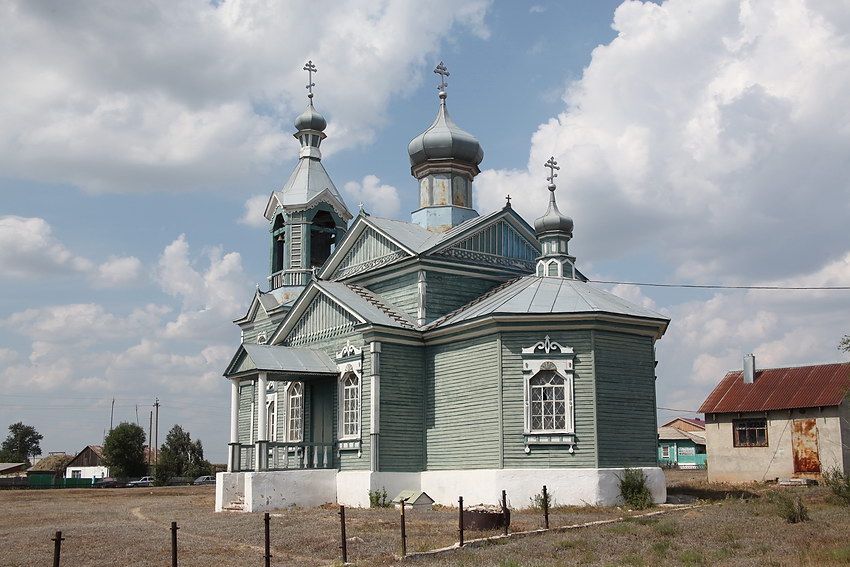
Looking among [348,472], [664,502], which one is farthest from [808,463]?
[348,472]

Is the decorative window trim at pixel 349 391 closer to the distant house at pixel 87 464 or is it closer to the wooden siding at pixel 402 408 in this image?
the wooden siding at pixel 402 408

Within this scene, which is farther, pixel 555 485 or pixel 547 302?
pixel 547 302

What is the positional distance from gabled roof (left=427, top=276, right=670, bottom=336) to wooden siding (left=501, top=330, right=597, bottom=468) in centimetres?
A: 57

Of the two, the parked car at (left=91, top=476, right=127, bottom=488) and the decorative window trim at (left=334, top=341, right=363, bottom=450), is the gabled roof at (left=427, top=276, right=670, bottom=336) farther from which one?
the parked car at (left=91, top=476, right=127, bottom=488)

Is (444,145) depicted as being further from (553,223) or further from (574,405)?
(574,405)

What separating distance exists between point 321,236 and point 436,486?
12.5 meters

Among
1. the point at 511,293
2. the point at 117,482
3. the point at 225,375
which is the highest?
the point at 511,293

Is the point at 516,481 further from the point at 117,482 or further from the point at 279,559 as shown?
the point at 117,482

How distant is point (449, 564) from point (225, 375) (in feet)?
47.1

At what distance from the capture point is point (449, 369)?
23.1 m

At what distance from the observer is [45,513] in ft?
82.5

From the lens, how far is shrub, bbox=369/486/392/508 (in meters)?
22.3

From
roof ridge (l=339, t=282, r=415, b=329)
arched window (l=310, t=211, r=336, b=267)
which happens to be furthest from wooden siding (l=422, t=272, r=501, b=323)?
arched window (l=310, t=211, r=336, b=267)

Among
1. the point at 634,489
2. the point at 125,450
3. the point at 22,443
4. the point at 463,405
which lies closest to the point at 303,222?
the point at 463,405
